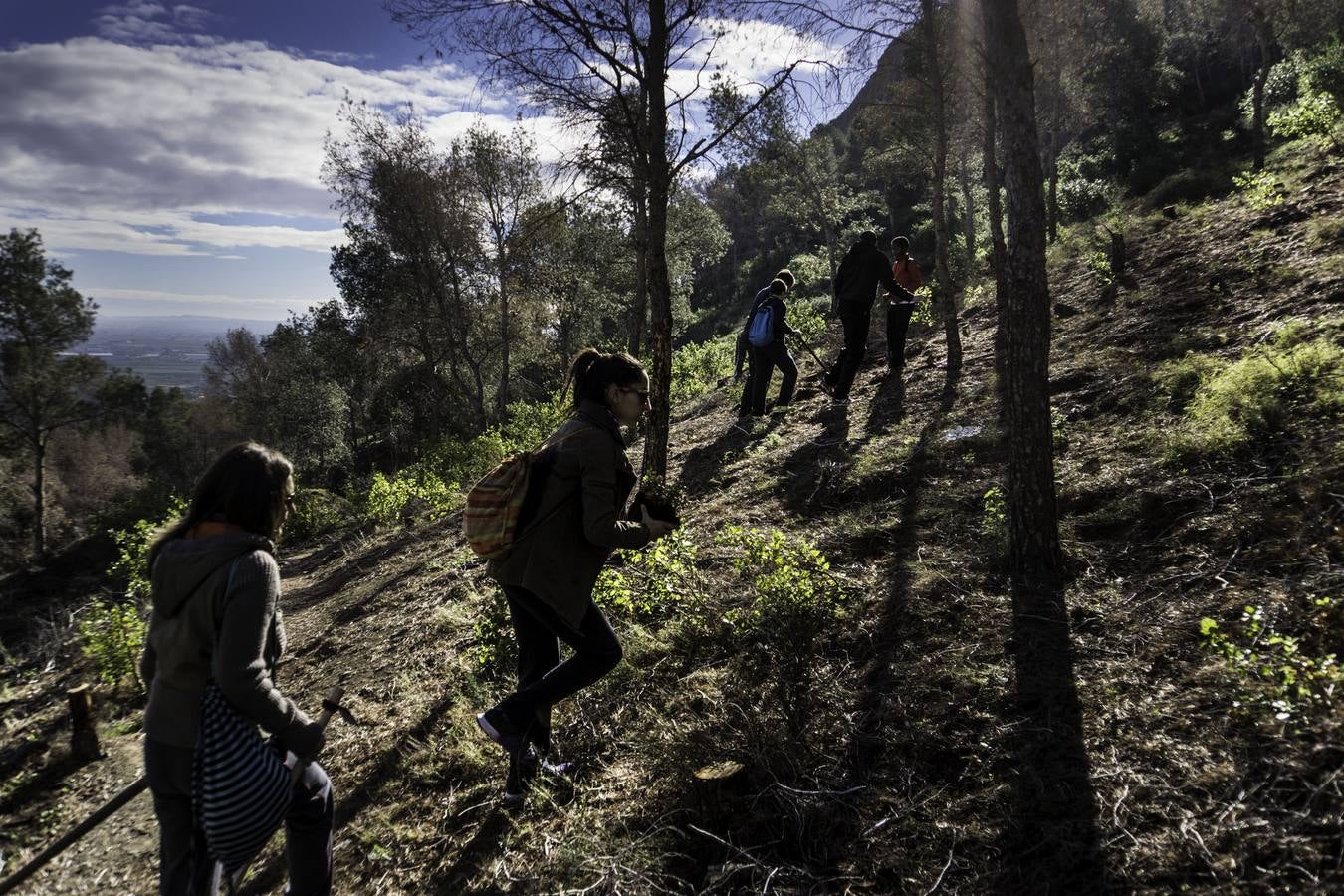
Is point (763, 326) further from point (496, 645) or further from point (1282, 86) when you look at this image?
point (1282, 86)

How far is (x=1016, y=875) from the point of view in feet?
6.75

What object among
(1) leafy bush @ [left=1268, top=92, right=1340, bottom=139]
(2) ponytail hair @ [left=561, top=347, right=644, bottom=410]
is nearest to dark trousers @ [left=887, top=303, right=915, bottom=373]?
(1) leafy bush @ [left=1268, top=92, right=1340, bottom=139]

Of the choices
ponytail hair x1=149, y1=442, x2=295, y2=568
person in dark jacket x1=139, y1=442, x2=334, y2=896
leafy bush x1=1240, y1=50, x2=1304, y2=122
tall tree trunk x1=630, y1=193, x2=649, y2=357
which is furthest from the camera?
leafy bush x1=1240, y1=50, x2=1304, y2=122

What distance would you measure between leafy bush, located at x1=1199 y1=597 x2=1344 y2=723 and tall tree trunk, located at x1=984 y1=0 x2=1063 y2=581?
3.67 ft

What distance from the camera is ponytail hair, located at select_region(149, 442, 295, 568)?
227cm

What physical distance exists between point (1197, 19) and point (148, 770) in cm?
4146

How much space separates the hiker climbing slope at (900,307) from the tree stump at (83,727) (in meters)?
8.79

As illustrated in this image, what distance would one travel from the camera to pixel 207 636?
215cm

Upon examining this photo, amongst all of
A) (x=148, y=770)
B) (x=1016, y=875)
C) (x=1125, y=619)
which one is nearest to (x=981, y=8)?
(x=1125, y=619)

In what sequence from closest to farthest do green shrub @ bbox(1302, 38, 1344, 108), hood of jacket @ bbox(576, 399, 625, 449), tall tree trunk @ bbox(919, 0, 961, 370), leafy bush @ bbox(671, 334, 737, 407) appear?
hood of jacket @ bbox(576, 399, 625, 449) < tall tree trunk @ bbox(919, 0, 961, 370) < green shrub @ bbox(1302, 38, 1344, 108) < leafy bush @ bbox(671, 334, 737, 407)

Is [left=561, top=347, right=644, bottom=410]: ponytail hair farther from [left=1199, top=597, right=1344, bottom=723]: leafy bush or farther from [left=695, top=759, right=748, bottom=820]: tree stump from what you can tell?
[left=1199, top=597, right=1344, bottom=723]: leafy bush

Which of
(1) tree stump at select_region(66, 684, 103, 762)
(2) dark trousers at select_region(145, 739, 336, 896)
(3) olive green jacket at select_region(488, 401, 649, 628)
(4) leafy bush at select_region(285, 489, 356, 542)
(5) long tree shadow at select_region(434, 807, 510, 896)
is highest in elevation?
(3) olive green jacket at select_region(488, 401, 649, 628)

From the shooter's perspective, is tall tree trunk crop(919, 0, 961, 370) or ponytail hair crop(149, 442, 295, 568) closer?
ponytail hair crop(149, 442, 295, 568)

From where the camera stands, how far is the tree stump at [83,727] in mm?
5039
